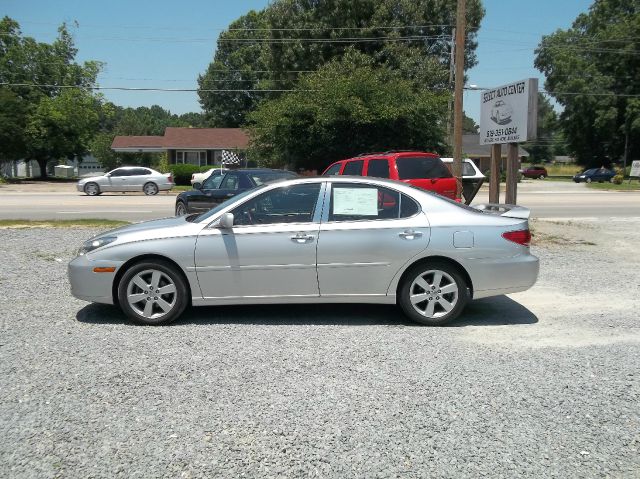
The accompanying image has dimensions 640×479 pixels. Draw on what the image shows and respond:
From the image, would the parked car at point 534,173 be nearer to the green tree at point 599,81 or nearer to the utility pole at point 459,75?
the green tree at point 599,81

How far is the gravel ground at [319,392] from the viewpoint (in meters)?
3.61

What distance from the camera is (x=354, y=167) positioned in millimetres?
14391

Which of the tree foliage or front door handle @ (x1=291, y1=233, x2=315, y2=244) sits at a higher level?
the tree foliage

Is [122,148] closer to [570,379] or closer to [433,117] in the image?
[433,117]

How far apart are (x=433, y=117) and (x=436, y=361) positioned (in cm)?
2804

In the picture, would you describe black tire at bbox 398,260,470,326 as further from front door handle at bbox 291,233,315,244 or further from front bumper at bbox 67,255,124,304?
front bumper at bbox 67,255,124,304

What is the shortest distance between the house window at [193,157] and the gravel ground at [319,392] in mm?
50908

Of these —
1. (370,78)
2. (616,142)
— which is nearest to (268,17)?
(370,78)

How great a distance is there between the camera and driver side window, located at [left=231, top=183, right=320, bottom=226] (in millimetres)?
6469

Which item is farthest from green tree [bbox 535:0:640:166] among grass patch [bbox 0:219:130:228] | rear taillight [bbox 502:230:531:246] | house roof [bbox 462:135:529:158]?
rear taillight [bbox 502:230:531:246]

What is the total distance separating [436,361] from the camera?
207 inches

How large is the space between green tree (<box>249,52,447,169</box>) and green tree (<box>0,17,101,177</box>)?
2182 centimetres

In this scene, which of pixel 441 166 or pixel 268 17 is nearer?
pixel 441 166

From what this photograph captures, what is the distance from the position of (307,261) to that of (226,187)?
8.73 m
